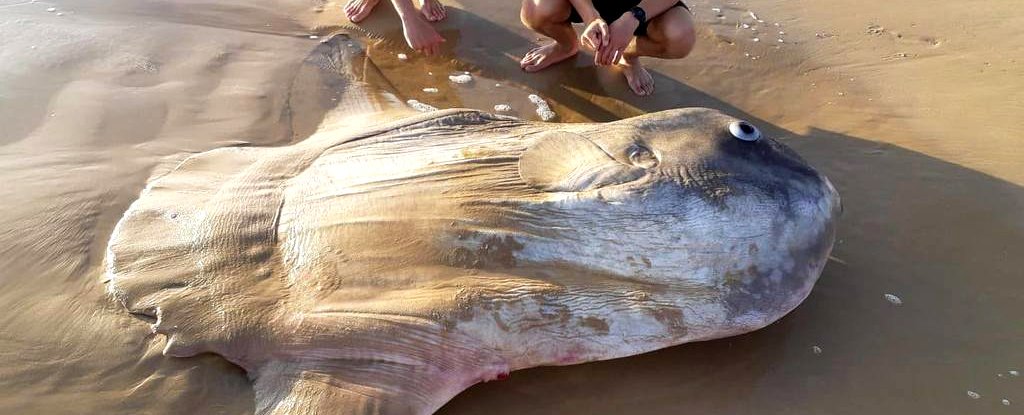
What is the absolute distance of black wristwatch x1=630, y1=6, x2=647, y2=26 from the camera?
412cm

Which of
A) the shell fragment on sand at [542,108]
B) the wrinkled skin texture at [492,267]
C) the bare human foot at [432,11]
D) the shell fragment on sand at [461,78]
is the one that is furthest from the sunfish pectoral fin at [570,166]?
the bare human foot at [432,11]

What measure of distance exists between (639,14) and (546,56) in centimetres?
79

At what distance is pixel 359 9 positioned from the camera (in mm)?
5102

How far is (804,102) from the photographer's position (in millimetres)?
4406

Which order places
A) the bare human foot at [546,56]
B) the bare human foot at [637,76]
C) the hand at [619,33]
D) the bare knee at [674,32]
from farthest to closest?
the bare human foot at [546,56], the bare human foot at [637,76], the bare knee at [674,32], the hand at [619,33]

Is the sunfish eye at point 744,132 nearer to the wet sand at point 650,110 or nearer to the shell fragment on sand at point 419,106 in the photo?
the wet sand at point 650,110

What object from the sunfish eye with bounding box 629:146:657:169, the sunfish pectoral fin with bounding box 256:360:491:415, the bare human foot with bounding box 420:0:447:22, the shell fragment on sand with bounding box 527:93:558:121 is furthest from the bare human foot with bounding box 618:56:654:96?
the sunfish pectoral fin with bounding box 256:360:491:415

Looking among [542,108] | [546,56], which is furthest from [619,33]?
[546,56]

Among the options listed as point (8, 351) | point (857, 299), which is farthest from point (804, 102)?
point (8, 351)

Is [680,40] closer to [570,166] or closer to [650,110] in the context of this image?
[650,110]

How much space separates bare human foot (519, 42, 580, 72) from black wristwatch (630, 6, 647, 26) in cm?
68

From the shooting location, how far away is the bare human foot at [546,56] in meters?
4.69

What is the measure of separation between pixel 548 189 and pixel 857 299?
153cm

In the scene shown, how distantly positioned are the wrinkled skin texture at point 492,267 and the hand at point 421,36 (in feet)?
7.20
